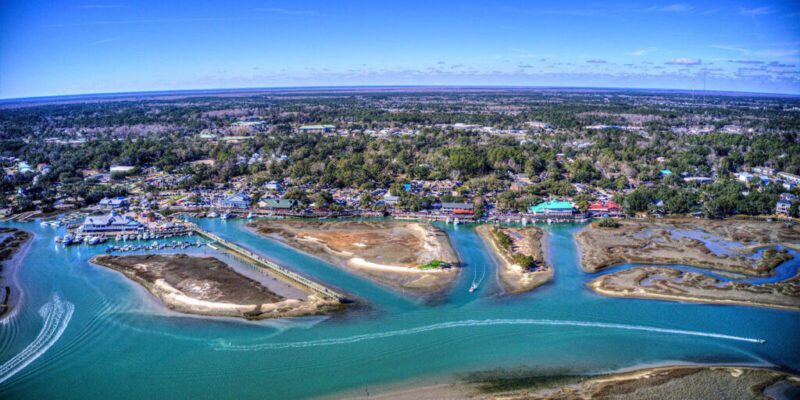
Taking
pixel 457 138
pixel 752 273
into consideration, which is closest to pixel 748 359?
pixel 752 273

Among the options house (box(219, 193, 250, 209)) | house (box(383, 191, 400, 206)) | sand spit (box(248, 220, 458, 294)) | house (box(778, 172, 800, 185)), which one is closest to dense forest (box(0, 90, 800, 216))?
house (box(778, 172, 800, 185))

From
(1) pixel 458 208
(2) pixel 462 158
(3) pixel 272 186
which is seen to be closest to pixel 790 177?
(2) pixel 462 158

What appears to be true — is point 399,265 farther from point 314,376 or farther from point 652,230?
point 652,230

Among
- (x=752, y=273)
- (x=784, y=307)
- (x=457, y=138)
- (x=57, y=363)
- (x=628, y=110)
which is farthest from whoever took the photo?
(x=628, y=110)

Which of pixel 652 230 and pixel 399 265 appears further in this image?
pixel 652 230


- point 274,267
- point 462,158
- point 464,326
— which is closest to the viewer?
point 464,326

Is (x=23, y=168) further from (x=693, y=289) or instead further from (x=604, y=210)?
(x=693, y=289)
